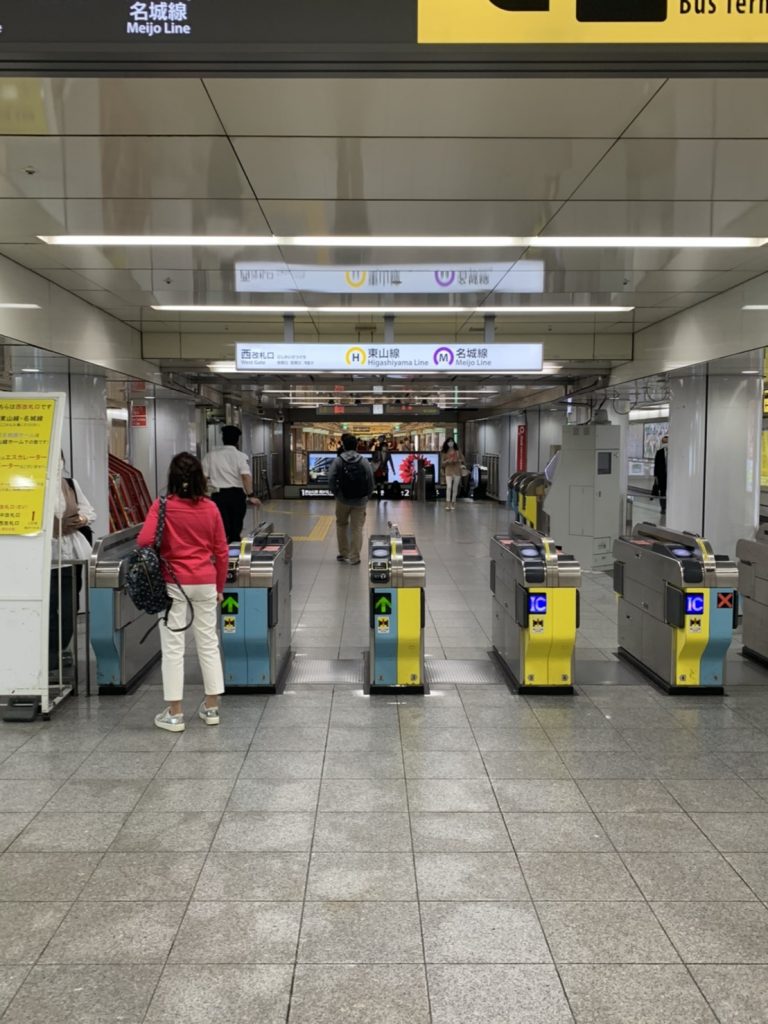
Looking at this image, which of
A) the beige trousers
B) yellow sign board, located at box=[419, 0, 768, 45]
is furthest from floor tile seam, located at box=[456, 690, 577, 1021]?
the beige trousers

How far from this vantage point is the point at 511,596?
19.3 ft

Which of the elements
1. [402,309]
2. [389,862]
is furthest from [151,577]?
[402,309]

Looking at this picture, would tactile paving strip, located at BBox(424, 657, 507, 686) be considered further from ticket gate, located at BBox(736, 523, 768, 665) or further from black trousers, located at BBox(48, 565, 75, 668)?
black trousers, located at BBox(48, 565, 75, 668)

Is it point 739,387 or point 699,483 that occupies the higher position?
point 739,387

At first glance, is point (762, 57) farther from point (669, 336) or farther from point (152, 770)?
point (669, 336)

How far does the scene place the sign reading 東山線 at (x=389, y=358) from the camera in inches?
294

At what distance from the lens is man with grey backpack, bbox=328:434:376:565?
11.3 meters

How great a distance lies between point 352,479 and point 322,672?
218 inches

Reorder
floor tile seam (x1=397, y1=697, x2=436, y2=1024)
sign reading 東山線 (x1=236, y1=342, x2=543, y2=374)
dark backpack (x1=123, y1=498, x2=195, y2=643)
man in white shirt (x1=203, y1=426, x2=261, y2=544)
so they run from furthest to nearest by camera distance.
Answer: man in white shirt (x1=203, y1=426, x2=261, y2=544)
sign reading 東山線 (x1=236, y1=342, x2=543, y2=374)
dark backpack (x1=123, y1=498, x2=195, y2=643)
floor tile seam (x1=397, y1=697, x2=436, y2=1024)

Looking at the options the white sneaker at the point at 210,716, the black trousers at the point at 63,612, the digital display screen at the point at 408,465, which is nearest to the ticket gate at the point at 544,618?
the white sneaker at the point at 210,716

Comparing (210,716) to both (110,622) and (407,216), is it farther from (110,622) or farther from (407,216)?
(407,216)

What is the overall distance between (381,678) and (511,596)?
116cm

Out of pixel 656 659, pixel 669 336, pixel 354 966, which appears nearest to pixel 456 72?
pixel 354 966

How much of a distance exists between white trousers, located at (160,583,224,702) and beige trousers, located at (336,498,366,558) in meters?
6.84
